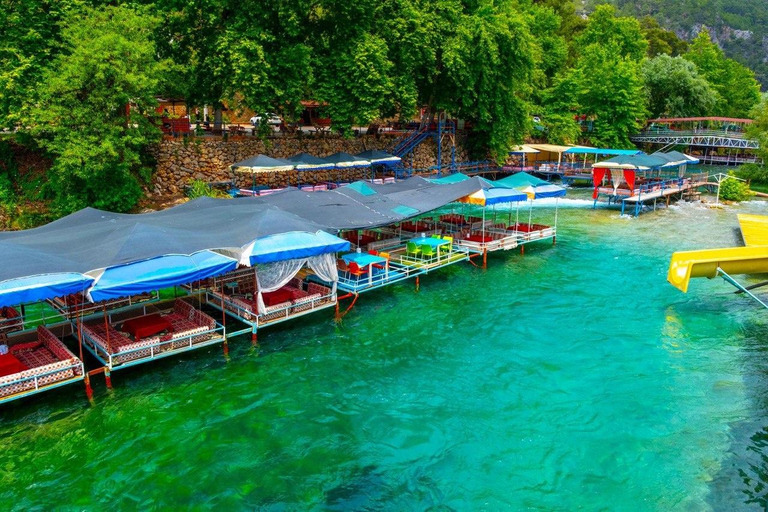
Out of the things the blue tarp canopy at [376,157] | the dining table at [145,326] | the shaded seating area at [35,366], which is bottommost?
the shaded seating area at [35,366]

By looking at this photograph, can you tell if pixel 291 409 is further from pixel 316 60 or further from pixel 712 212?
pixel 712 212

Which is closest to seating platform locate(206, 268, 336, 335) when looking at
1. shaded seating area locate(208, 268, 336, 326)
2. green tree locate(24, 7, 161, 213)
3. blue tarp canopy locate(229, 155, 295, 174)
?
shaded seating area locate(208, 268, 336, 326)

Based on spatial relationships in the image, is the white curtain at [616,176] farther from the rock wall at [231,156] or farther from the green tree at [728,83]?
the green tree at [728,83]

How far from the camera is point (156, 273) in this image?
14.9 m

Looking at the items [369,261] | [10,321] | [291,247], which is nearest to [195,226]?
[291,247]

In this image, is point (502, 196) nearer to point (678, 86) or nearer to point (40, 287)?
point (40, 287)

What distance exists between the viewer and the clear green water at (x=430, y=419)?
11.4 meters

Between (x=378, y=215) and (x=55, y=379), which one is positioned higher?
(x=378, y=215)

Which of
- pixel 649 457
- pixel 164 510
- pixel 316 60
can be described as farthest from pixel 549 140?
pixel 164 510

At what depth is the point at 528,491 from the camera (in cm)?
1153

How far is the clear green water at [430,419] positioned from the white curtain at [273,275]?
168 centimetres

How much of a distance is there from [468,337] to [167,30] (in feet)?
93.6

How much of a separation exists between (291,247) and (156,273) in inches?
163

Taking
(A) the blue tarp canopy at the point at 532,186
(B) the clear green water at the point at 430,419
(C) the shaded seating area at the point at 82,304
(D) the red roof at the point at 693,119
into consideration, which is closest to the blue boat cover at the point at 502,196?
(A) the blue tarp canopy at the point at 532,186
